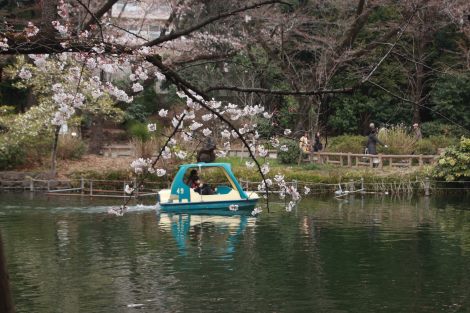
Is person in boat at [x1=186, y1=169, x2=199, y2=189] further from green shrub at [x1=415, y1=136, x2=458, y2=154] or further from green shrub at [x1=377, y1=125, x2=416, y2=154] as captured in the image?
green shrub at [x1=415, y1=136, x2=458, y2=154]

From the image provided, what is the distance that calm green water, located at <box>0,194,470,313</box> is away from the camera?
1090cm

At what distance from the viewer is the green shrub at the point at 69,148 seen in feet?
93.0

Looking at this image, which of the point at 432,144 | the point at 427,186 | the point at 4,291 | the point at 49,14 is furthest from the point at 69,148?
the point at 4,291

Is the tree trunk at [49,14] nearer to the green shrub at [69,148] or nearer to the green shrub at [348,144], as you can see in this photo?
the green shrub at [69,148]

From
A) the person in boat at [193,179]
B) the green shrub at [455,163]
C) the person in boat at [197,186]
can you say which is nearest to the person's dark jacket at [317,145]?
the green shrub at [455,163]

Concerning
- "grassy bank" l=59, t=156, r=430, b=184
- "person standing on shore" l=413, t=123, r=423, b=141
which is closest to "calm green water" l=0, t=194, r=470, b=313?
"grassy bank" l=59, t=156, r=430, b=184

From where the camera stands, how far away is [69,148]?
2841cm

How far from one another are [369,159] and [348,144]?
2.66 meters

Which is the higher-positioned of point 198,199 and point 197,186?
point 197,186

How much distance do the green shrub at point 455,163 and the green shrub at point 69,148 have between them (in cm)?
1354

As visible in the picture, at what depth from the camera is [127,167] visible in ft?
87.9

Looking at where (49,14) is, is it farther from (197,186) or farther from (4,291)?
(197,186)

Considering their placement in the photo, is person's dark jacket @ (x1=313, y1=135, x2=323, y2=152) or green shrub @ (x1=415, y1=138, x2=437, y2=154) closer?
green shrub @ (x1=415, y1=138, x2=437, y2=154)

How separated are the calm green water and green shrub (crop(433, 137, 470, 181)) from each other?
2.68 m
